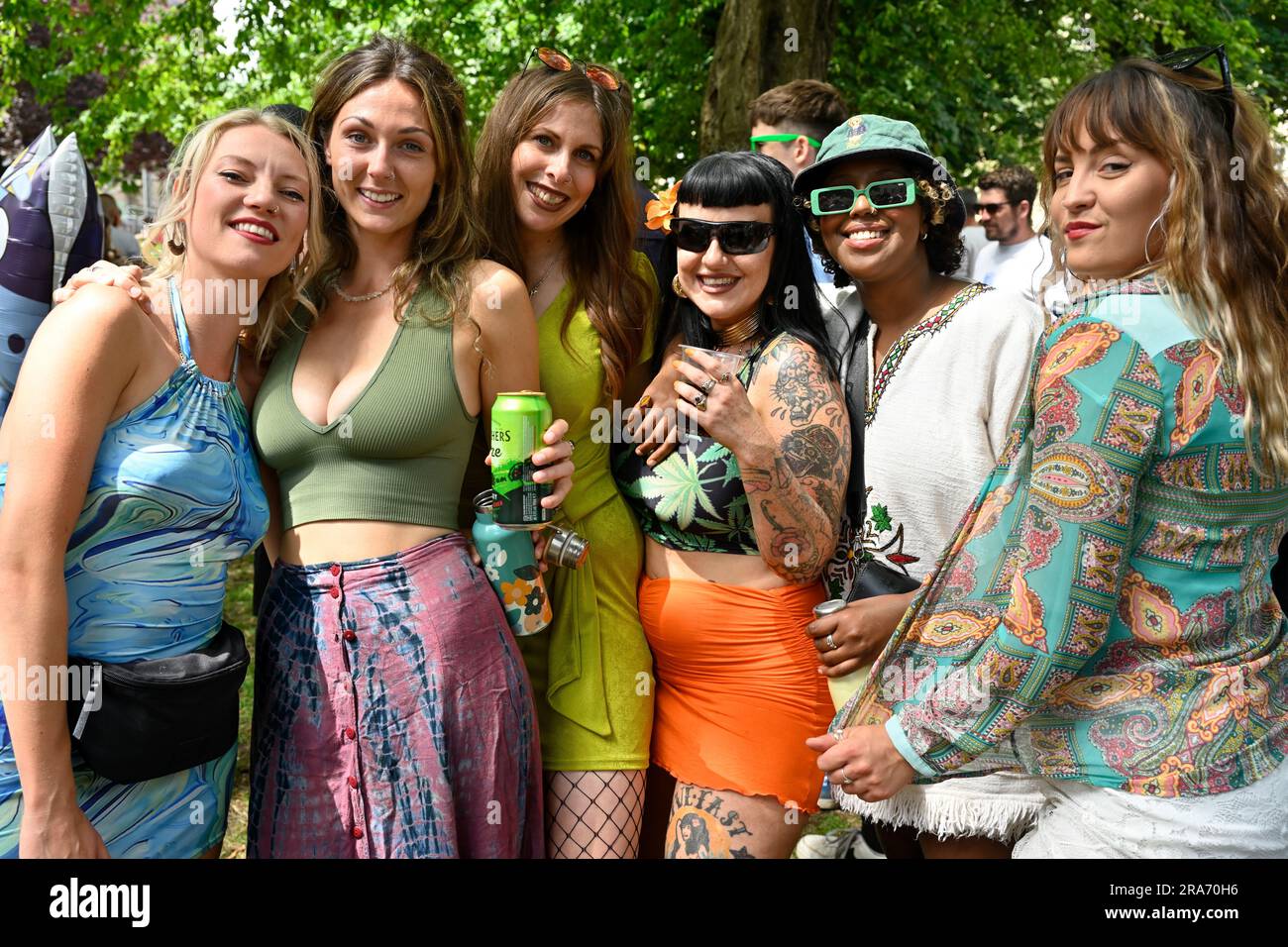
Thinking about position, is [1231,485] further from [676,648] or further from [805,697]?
[676,648]

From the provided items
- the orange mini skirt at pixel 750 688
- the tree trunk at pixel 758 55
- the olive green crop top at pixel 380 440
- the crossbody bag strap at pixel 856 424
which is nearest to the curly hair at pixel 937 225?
the crossbody bag strap at pixel 856 424

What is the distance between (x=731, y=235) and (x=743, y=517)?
2.38 feet

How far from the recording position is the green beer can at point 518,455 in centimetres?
243

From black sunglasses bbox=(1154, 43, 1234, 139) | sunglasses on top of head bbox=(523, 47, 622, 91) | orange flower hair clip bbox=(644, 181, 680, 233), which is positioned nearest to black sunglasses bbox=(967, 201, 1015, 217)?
sunglasses on top of head bbox=(523, 47, 622, 91)

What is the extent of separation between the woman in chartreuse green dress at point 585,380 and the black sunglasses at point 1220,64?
55.5 inches

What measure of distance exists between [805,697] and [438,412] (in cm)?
115

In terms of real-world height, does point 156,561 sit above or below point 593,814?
above

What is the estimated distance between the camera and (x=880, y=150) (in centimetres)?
272

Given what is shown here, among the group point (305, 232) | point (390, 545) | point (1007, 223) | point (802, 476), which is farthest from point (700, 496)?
point (1007, 223)

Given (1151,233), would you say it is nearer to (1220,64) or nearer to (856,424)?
(1220,64)

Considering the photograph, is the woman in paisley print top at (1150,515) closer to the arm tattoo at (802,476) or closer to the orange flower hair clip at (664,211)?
the arm tattoo at (802,476)

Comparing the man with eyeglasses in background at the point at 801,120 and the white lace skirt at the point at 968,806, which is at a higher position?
the man with eyeglasses in background at the point at 801,120

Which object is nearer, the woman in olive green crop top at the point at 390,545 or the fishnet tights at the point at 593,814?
the woman in olive green crop top at the point at 390,545

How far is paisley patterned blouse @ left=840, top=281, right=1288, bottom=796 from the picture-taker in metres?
1.86
